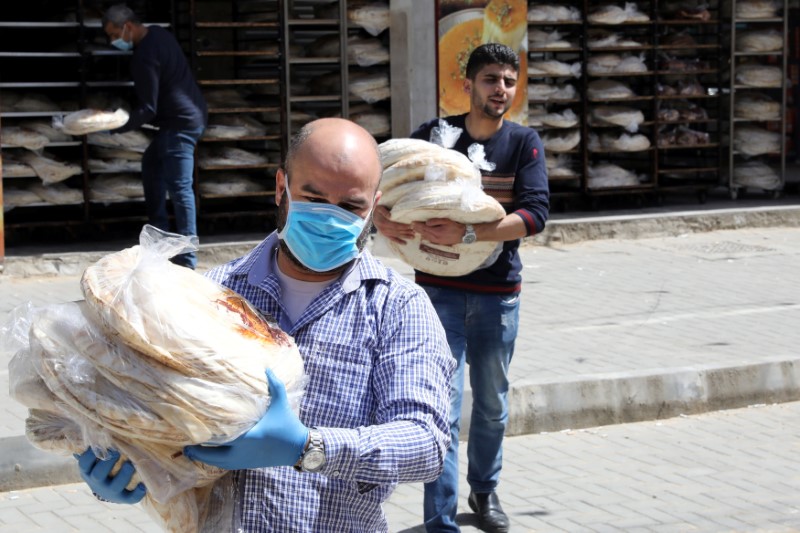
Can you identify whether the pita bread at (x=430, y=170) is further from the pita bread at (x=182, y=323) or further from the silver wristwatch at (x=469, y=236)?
the pita bread at (x=182, y=323)

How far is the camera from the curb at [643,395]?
714 centimetres

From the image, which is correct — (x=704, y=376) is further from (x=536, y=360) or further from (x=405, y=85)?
(x=405, y=85)

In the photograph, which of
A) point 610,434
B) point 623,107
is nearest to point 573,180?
point 623,107

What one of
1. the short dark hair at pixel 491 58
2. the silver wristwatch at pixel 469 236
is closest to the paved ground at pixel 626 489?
the silver wristwatch at pixel 469 236

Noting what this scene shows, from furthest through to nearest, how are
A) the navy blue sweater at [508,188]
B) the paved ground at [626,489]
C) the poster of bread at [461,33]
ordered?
the poster of bread at [461,33] → the paved ground at [626,489] → the navy blue sweater at [508,188]

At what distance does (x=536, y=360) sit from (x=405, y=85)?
16.7 feet

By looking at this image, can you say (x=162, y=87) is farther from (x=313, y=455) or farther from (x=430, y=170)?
(x=313, y=455)

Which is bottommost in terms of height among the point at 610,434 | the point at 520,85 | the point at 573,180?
the point at 610,434

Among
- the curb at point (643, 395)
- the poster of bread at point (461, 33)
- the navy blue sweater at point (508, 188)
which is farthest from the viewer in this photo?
the poster of bread at point (461, 33)

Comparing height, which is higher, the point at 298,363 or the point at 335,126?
the point at 335,126

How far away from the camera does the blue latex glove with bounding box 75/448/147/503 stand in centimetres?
241

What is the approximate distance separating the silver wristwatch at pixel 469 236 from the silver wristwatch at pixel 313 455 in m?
2.70

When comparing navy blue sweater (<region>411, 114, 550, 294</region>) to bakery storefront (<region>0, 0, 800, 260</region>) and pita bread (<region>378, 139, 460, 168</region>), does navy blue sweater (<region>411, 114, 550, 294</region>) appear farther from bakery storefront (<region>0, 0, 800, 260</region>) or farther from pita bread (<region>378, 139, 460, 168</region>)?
bakery storefront (<region>0, 0, 800, 260</region>)

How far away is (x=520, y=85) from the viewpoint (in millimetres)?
12828
